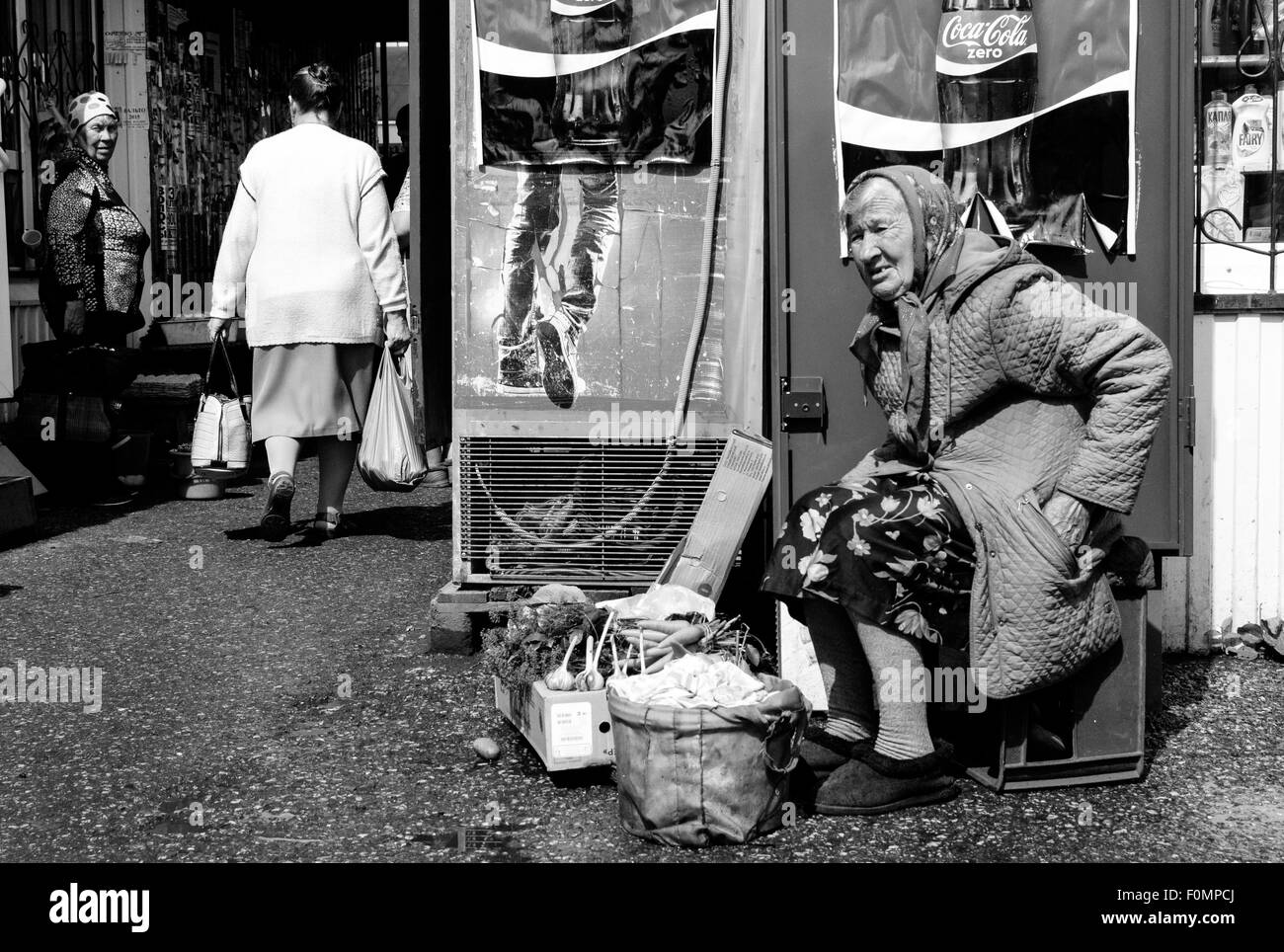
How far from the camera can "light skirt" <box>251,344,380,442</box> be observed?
25.2 ft

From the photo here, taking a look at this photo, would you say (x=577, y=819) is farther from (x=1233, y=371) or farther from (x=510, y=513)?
(x=1233, y=371)

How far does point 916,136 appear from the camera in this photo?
5.02 metres

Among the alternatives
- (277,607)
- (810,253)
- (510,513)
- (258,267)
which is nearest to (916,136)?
(810,253)

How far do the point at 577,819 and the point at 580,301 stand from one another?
2.15 metres

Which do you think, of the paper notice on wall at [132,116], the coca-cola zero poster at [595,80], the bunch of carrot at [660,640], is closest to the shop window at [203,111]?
the paper notice on wall at [132,116]

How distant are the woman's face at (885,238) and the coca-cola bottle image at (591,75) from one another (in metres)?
1.56

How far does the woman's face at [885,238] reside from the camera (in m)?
4.18

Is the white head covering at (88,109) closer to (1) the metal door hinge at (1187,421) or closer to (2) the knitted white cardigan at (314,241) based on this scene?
(2) the knitted white cardigan at (314,241)

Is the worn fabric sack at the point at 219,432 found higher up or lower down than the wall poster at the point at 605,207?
lower down

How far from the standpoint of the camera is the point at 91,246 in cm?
884

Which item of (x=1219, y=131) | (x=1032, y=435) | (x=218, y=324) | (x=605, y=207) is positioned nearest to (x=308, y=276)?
(x=218, y=324)

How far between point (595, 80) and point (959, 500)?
7.52 ft

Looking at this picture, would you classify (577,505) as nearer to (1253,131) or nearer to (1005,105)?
(1005,105)

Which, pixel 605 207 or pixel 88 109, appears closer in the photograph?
pixel 605 207
